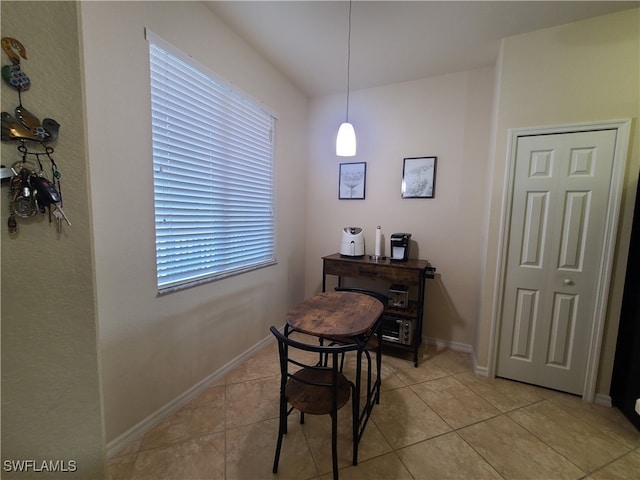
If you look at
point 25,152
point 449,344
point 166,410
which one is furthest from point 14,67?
point 449,344

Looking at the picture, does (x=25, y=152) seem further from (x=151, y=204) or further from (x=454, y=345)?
(x=454, y=345)

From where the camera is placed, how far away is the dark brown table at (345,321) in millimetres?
1329

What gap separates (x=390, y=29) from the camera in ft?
6.46

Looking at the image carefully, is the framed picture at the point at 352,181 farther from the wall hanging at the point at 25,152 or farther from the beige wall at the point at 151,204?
the wall hanging at the point at 25,152

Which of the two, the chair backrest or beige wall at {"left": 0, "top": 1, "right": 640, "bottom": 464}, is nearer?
beige wall at {"left": 0, "top": 1, "right": 640, "bottom": 464}

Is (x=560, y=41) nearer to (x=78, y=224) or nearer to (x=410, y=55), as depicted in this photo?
(x=410, y=55)

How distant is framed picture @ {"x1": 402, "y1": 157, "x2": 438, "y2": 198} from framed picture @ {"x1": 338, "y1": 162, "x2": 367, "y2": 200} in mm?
469

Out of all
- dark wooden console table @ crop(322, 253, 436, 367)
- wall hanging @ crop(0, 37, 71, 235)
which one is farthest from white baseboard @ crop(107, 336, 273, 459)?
wall hanging @ crop(0, 37, 71, 235)

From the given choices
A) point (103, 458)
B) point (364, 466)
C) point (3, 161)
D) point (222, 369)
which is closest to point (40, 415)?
point (103, 458)

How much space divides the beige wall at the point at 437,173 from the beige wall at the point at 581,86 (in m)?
0.43

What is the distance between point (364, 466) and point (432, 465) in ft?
1.28

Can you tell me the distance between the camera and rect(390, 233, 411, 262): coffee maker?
103 inches

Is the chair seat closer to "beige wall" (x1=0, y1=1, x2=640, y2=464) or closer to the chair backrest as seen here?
the chair backrest

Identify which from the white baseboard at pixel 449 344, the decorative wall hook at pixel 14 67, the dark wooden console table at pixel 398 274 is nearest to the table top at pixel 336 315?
the dark wooden console table at pixel 398 274
